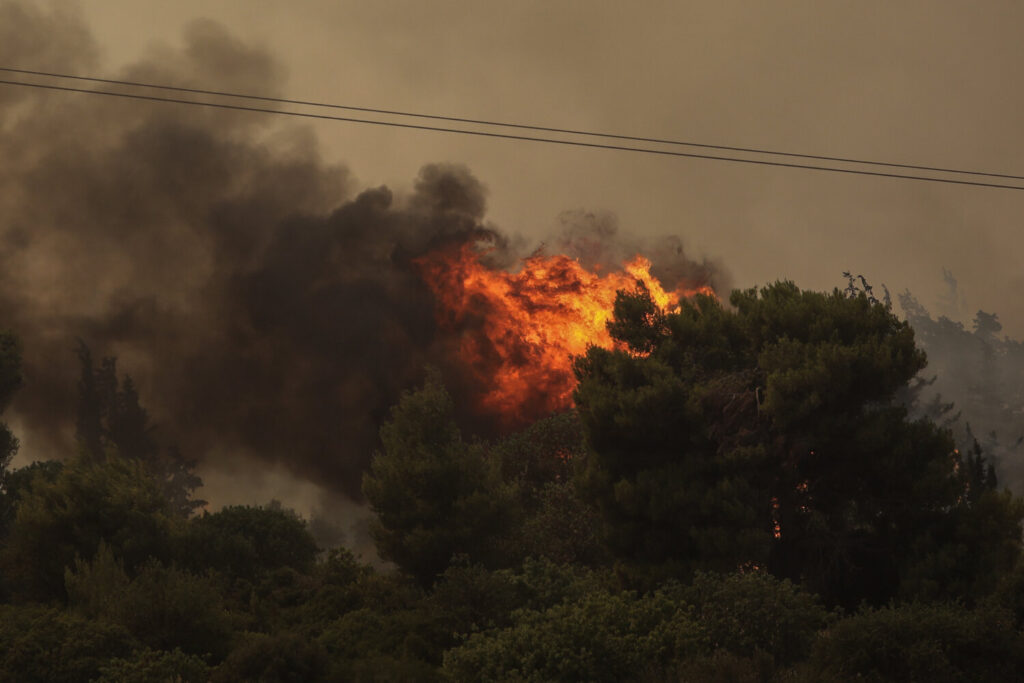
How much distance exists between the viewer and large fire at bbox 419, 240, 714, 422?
6644cm

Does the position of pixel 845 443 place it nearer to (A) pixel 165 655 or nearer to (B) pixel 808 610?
(B) pixel 808 610

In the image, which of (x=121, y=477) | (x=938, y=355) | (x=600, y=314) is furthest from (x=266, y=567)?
(x=938, y=355)

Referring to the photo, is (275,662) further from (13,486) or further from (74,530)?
(13,486)

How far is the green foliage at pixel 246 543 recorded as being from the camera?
133ft

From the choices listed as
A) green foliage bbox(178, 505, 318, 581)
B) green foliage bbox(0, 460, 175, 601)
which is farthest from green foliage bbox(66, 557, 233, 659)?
green foliage bbox(178, 505, 318, 581)

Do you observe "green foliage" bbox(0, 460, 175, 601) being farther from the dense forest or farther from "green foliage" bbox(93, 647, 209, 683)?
"green foliage" bbox(93, 647, 209, 683)

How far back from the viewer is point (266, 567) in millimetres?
42938

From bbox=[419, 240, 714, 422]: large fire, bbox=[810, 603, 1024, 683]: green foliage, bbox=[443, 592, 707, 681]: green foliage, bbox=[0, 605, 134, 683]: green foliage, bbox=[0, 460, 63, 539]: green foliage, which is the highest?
bbox=[419, 240, 714, 422]: large fire

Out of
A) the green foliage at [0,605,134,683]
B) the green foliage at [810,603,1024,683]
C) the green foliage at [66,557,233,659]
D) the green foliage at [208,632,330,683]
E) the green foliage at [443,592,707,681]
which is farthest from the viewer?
the green foliage at [66,557,233,659]

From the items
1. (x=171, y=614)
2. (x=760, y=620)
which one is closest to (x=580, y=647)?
(x=760, y=620)

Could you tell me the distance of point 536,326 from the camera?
67.5 metres

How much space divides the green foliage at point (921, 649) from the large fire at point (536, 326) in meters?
40.1

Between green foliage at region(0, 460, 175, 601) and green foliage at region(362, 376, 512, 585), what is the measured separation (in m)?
8.35

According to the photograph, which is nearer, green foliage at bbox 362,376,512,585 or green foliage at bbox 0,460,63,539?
green foliage at bbox 362,376,512,585
